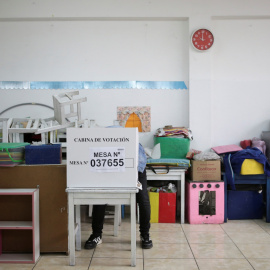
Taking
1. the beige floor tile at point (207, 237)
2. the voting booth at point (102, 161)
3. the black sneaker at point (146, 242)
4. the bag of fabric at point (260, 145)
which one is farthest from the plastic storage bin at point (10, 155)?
the bag of fabric at point (260, 145)

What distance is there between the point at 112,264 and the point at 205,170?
5.72 ft

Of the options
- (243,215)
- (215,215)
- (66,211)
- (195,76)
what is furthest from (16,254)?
(195,76)

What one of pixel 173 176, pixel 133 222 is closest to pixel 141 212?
pixel 133 222

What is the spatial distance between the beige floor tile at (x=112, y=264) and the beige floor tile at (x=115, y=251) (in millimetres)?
84

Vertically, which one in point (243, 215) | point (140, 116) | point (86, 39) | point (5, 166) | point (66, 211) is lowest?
point (243, 215)

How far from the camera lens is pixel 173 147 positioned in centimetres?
430

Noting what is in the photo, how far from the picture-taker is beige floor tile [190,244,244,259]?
9.79 feet

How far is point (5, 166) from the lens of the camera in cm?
290

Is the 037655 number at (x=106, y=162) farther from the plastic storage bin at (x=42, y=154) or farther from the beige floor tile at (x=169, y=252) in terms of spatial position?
the beige floor tile at (x=169, y=252)

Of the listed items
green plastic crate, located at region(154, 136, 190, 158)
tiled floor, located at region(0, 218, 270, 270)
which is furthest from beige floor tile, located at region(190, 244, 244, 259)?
green plastic crate, located at region(154, 136, 190, 158)

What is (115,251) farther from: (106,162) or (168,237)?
(106,162)

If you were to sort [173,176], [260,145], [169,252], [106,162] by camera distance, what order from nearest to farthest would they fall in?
[106,162] < [169,252] < [173,176] < [260,145]

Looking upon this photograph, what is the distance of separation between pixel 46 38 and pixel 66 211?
2.63 m

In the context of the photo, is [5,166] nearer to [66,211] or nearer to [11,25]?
[66,211]
